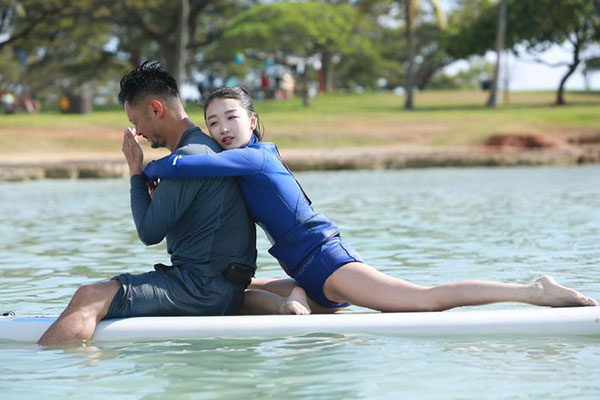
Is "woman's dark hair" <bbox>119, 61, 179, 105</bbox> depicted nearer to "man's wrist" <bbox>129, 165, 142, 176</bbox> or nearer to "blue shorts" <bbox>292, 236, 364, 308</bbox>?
"man's wrist" <bbox>129, 165, 142, 176</bbox>

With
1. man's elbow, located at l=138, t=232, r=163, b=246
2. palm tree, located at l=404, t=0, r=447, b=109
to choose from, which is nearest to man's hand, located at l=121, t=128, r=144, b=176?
man's elbow, located at l=138, t=232, r=163, b=246

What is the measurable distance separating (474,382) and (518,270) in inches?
135

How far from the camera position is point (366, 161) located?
72.6ft

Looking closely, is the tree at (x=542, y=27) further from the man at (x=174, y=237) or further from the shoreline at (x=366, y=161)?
the man at (x=174, y=237)

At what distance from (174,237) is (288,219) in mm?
533

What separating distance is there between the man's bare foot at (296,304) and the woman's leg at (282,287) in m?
0.13

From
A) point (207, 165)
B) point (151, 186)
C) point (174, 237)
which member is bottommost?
point (174, 237)

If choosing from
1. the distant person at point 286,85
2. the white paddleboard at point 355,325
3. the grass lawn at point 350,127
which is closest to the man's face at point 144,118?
the white paddleboard at point 355,325

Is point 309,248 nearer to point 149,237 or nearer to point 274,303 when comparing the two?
point 274,303

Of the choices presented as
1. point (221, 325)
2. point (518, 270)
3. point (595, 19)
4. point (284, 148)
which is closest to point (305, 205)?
point (221, 325)

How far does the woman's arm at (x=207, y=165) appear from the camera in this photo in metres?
4.67

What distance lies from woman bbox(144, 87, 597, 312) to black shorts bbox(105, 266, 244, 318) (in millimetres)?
326

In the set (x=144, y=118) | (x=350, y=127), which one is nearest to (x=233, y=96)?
(x=144, y=118)

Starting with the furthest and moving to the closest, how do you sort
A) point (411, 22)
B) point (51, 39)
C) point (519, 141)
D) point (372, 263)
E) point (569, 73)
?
1. point (569, 73)
2. point (51, 39)
3. point (411, 22)
4. point (519, 141)
5. point (372, 263)
